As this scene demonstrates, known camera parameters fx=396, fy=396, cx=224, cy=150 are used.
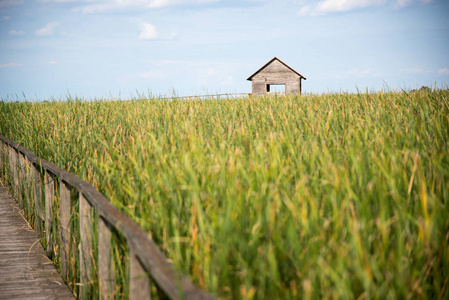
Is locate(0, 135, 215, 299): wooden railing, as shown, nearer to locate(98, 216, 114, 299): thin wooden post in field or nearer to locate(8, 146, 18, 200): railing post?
locate(98, 216, 114, 299): thin wooden post in field

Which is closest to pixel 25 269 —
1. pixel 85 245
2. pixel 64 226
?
pixel 64 226

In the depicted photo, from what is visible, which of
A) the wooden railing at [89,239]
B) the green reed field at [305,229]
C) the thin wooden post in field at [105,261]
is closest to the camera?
the green reed field at [305,229]

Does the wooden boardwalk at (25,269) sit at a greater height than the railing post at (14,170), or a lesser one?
lesser

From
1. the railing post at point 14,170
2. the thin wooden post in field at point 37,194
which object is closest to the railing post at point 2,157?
the railing post at point 14,170

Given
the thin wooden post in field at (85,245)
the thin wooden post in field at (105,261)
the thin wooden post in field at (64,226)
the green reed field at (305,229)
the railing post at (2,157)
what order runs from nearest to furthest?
1. the green reed field at (305,229)
2. the thin wooden post in field at (105,261)
3. the thin wooden post in field at (85,245)
4. the thin wooden post in field at (64,226)
5. the railing post at (2,157)

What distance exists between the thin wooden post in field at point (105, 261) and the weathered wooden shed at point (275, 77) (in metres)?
30.7

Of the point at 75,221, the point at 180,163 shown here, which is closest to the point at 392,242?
the point at 180,163

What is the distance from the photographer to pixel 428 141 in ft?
12.8

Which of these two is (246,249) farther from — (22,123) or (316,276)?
(22,123)

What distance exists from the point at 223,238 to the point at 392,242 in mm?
942

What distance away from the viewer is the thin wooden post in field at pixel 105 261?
2.95 metres

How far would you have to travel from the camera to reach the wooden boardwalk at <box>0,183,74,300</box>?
412 centimetres

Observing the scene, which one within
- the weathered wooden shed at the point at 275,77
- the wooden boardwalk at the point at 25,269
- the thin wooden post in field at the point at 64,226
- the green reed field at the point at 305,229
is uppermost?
the weathered wooden shed at the point at 275,77

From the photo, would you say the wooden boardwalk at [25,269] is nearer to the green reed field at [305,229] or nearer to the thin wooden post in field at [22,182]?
the thin wooden post in field at [22,182]
